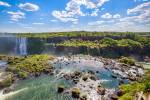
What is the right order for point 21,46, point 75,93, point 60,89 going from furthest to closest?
point 21,46 < point 60,89 < point 75,93

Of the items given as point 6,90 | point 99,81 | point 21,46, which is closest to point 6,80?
point 6,90

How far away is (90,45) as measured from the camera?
135000mm

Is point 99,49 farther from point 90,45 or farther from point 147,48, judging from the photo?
point 147,48

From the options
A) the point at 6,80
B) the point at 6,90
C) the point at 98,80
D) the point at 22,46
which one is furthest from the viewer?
the point at 22,46

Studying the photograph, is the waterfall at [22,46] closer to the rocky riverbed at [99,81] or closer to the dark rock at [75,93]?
the rocky riverbed at [99,81]

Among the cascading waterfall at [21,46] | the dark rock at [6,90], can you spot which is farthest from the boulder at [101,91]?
the cascading waterfall at [21,46]

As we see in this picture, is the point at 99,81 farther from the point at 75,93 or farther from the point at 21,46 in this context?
the point at 21,46

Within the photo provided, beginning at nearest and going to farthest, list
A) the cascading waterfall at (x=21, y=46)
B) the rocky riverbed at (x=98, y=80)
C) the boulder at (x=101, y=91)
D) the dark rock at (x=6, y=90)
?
the rocky riverbed at (x=98, y=80), the boulder at (x=101, y=91), the dark rock at (x=6, y=90), the cascading waterfall at (x=21, y=46)

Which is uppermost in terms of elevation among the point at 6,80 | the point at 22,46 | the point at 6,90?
the point at 22,46

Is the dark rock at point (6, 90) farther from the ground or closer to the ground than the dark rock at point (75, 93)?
closer to the ground

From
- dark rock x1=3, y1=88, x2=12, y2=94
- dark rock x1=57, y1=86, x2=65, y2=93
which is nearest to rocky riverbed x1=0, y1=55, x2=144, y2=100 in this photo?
dark rock x1=57, y1=86, x2=65, y2=93

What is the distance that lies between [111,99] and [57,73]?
30509 mm

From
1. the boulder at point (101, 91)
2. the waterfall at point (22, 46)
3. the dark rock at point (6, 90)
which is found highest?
the waterfall at point (22, 46)

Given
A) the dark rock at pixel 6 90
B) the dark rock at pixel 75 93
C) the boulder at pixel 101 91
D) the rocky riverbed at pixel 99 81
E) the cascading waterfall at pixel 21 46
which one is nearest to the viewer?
the dark rock at pixel 75 93
